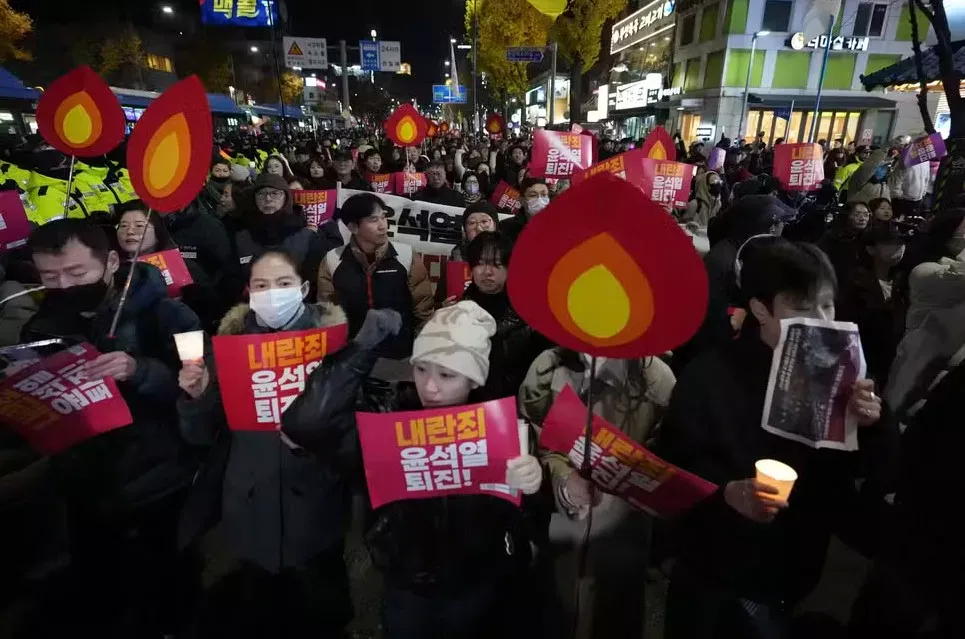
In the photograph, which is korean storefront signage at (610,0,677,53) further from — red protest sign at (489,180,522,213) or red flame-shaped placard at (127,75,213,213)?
red flame-shaped placard at (127,75,213,213)

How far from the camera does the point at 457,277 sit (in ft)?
13.0

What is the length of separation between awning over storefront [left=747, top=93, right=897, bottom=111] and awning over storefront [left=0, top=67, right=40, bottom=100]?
103 feet

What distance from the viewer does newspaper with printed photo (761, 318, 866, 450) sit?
1.52 m

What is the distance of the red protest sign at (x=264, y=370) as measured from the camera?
2148 millimetres

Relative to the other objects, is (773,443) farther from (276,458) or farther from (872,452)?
(276,458)

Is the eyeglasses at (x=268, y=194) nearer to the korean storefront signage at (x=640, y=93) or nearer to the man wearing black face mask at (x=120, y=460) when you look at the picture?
the man wearing black face mask at (x=120, y=460)

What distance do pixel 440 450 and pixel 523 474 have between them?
0.97ft

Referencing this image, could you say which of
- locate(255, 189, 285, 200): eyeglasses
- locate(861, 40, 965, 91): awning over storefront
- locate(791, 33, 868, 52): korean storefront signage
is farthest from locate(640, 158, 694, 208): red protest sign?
locate(791, 33, 868, 52): korean storefront signage

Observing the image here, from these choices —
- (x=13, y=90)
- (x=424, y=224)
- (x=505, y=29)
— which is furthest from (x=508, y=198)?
(x=505, y=29)

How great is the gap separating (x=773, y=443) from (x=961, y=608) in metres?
0.77

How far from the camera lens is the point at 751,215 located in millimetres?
3494

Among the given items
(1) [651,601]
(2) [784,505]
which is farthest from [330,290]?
(2) [784,505]

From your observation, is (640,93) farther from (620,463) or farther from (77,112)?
(620,463)

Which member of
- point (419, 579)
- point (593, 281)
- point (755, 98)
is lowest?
point (419, 579)
